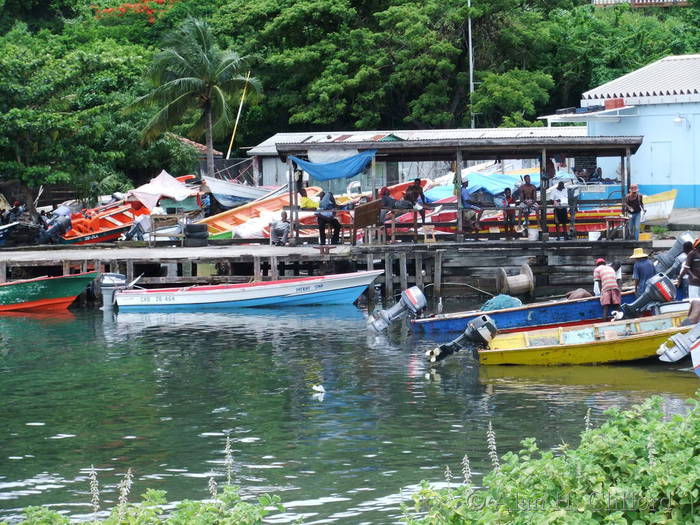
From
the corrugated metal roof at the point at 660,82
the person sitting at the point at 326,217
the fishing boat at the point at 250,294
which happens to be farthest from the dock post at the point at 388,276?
the corrugated metal roof at the point at 660,82

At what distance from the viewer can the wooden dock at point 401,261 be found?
100 feet

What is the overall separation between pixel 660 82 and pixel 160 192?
17.5 meters

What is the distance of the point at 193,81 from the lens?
44688 millimetres

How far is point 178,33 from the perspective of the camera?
46.5 meters

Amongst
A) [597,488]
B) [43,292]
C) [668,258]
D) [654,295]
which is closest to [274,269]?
[43,292]

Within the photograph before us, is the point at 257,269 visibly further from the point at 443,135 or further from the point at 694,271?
the point at 443,135

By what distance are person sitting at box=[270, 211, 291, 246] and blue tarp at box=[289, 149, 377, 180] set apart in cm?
301

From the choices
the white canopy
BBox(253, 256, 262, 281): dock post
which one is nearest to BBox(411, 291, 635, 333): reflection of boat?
BBox(253, 256, 262, 281): dock post

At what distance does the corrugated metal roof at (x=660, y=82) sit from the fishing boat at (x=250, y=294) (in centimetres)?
1177

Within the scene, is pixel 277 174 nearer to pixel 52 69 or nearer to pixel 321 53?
pixel 321 53

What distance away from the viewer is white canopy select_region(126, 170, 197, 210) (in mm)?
39281

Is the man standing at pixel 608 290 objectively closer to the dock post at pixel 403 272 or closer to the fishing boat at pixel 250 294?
the dock post at pixel 403 272

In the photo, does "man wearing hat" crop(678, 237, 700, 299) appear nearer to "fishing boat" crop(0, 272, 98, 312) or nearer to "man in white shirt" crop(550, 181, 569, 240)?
"man in white shirt" crop(550, 181, 569, 240)

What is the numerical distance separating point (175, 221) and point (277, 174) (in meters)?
12.2
